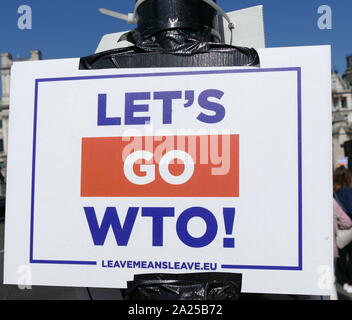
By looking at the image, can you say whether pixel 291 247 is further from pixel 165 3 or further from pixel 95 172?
pixel 165 3

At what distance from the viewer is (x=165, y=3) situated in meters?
1.44

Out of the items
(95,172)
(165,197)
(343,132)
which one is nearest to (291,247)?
(165,197)

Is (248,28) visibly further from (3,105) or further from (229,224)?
(3,105)

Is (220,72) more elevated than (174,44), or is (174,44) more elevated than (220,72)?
(174,44)

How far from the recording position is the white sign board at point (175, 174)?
1232mm

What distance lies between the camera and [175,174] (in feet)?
4.24

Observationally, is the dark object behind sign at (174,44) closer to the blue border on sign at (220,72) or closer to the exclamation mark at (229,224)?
the blue border on sign at (220,72)

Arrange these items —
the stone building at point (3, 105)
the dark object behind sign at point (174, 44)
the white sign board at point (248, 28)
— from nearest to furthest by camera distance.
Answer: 1. the dark object behind sign at point (174, 44)
2. the white sign board at point (248, 28)
3. the stone building at point (3, 105)

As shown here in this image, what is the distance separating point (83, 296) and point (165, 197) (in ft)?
1.95

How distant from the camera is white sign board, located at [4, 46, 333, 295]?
1232 millimetres

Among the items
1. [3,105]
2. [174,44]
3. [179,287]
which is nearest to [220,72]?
[174,44]

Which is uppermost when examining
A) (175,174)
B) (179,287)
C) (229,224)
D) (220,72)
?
(220,72)

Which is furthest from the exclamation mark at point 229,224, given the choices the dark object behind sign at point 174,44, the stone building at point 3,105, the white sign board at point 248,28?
the stone building at point 3,105

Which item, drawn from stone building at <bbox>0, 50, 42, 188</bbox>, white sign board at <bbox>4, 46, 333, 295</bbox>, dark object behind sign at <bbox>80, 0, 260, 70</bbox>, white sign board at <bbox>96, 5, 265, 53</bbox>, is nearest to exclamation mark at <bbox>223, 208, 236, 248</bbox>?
white sign board at <bbox>4, 46, 333, 295</bbox>
